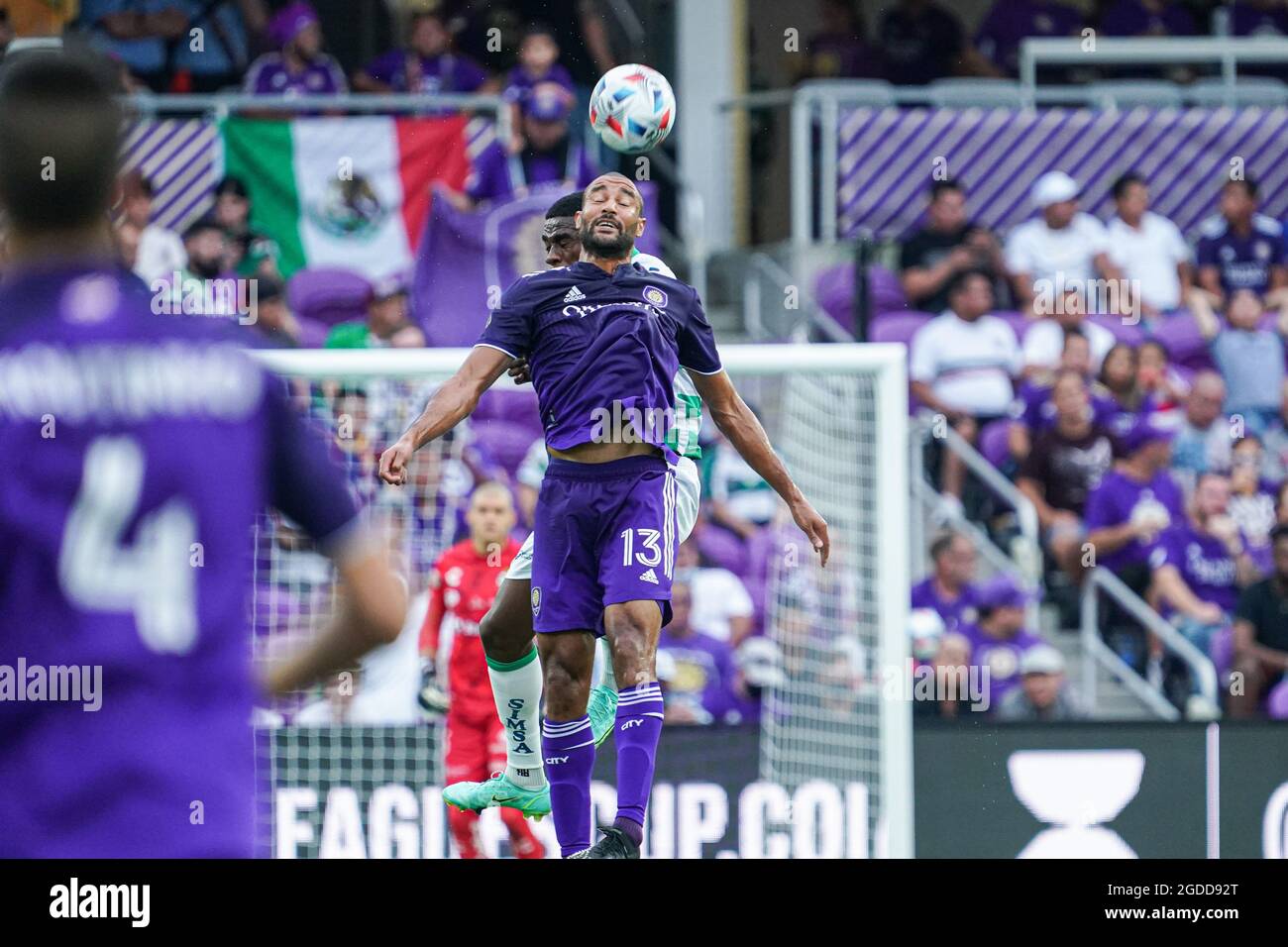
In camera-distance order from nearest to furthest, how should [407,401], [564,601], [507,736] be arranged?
[564,601]
[507,736]
[407,401]

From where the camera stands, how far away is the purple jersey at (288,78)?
42.9 ft

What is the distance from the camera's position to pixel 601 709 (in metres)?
7.50

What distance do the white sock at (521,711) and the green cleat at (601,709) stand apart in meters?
0.19

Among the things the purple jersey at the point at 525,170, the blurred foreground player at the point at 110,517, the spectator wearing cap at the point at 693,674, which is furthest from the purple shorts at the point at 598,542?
the purple jersey at the point at 525,170

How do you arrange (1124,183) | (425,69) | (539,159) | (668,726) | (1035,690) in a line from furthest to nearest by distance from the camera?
(425,69), (1124,183), (539,159), (1035,690), (668,726)

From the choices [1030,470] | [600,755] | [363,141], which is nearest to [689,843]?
[600,755]

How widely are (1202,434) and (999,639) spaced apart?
7.27 feet

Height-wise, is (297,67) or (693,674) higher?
(297,67)

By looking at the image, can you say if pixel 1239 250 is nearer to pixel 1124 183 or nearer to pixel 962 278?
pixel 1124 183

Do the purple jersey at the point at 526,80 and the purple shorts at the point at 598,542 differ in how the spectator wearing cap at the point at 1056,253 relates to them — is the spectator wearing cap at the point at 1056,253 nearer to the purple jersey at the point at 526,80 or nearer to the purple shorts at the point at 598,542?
the purple jersey at the point at 526,80

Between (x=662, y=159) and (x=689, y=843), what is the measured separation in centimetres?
534

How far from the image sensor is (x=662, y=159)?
13.9 m

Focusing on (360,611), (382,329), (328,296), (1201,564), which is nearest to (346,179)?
(328,296)
